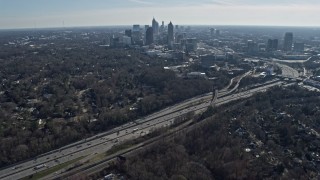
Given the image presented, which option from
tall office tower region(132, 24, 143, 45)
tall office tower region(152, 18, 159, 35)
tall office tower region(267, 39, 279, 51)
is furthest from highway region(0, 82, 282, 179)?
tall office tower region(152, 18, 159, 35)

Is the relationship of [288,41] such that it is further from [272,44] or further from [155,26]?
[155,26]

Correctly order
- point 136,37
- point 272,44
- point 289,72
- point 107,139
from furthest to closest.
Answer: point 136,37 < point 272,44 < point 289,72 < point 107,139

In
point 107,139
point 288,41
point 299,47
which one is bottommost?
point 107,139

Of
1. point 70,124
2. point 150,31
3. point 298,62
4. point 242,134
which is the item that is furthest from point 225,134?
point 150,31

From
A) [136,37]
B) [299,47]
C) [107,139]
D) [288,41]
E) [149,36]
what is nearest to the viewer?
[107,139]

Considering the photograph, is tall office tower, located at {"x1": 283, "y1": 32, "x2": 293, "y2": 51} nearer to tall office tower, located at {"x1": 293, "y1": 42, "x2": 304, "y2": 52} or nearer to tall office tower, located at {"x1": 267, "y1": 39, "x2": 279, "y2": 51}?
tall office tower, located at {"x1": 293, "y1": 42, "x2": 304, "y2": 52}


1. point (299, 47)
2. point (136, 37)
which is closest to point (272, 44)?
point (299, 47)

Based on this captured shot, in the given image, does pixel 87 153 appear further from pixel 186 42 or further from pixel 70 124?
pixel 186 42

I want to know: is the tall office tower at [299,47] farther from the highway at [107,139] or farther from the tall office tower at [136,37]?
the highway at [107,139]

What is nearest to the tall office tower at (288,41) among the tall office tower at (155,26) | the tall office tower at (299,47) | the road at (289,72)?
the tall office tower at (299,47)
